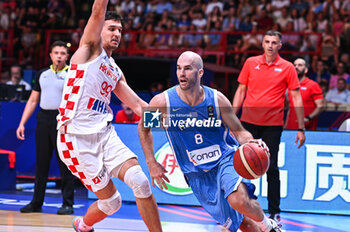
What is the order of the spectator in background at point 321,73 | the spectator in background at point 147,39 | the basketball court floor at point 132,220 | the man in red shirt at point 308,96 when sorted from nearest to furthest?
the basketball court floor at point 132,220, the man in red shirt at point 308,96, the spectator in background at point 321,73, the spectator in background at point 147,39

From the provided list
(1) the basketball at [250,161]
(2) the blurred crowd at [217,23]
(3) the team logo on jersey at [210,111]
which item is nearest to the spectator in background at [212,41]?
(2) the blurred crowd at [217,23]

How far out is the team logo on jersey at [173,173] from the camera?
7.75 meters

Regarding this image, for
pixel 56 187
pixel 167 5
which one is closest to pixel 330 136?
pixel 56 187

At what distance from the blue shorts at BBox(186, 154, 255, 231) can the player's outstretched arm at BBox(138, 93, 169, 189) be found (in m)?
0.36

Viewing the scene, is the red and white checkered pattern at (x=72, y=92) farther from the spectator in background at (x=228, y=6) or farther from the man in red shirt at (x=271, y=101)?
the spectator in background at (x=228, y=6)

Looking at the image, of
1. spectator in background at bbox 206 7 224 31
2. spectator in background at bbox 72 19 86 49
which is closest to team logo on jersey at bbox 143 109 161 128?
spectator in background at bbox 206 7 224 31

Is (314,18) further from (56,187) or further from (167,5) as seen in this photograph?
(56,187)

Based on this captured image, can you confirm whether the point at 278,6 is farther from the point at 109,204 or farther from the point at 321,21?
the point at 109,204

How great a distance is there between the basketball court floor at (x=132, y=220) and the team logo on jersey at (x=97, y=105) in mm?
1612

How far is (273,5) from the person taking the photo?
14.0 meters

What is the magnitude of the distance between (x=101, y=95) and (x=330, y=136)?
3705mm

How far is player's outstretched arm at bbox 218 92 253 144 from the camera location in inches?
→ 198

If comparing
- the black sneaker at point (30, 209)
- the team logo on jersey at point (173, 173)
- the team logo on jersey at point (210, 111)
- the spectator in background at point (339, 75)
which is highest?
the team logo on jersey at point (210, 111)

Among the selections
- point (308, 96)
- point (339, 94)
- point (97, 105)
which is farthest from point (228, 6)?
point (97, 105)
